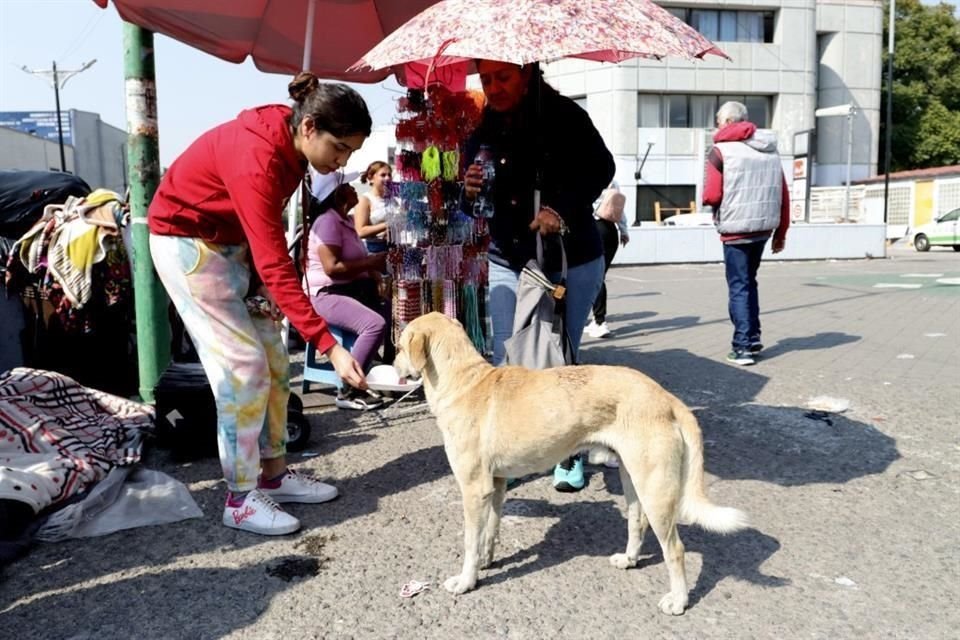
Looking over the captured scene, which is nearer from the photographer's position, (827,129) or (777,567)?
(777,567)

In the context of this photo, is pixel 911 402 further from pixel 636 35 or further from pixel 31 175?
pixel 31 175

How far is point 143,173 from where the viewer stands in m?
4.88

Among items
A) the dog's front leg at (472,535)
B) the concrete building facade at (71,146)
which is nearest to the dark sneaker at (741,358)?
the dog's front leg at (472,535)

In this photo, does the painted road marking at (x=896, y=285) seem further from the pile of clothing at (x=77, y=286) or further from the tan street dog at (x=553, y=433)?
the pile of clothing at (x=77, y=286)

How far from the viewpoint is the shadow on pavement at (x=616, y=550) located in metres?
2.92

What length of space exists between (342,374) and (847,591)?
2.16 m

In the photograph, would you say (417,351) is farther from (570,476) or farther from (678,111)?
(678,111)

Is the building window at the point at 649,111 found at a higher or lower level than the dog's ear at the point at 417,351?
higher

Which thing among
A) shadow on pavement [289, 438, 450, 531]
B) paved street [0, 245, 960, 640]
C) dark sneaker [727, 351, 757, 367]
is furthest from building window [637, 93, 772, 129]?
shadow on pavement [289, 438, 450, 531]

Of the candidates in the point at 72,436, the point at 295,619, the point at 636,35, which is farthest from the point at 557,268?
the point at 72,436

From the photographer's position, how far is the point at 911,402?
17.3 feet

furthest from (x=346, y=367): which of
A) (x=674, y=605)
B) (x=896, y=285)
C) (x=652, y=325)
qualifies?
(x=896, y=285)

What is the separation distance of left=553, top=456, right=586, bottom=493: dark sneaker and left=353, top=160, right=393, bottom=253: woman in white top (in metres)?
3.24

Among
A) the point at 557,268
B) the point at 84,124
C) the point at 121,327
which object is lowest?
the point at 121,327
